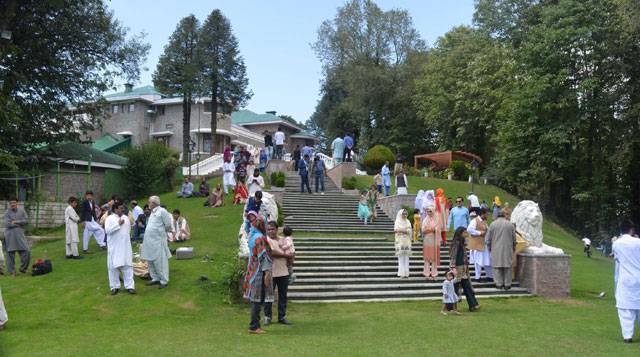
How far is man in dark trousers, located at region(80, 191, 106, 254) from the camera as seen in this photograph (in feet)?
53.9

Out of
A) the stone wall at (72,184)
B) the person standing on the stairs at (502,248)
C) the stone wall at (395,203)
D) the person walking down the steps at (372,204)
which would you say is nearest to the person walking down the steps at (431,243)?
the person standing on the stairs at (502,248)

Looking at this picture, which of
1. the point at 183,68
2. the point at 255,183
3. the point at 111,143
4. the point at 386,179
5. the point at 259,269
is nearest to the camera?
the point at 259,269

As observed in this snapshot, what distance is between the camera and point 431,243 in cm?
1459

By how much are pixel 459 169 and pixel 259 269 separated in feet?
93.9

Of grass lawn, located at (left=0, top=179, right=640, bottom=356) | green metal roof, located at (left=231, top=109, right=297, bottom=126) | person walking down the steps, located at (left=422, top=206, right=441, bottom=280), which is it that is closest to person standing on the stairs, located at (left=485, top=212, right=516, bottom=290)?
grass lawn, located at (left=0, top=179, right=640, bottom=356)

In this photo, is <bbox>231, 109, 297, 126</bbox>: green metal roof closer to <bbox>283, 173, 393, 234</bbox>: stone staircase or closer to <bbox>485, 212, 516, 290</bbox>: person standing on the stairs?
<bbox>283, 173, 393, 234</bbox>: stone staircase

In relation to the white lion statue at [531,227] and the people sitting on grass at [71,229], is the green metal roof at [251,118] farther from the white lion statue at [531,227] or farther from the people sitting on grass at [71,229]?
the white lion statue at [531,227]

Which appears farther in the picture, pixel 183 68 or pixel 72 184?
pixel 183 68

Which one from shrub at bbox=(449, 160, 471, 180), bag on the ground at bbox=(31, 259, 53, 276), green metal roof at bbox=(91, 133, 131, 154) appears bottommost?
bag on the ground at bbox=(31, 259, 53, 276)

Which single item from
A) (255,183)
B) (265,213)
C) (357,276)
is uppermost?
(255,183)

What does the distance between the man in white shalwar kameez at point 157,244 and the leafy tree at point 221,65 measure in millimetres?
34588

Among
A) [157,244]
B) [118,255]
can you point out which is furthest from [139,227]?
[118,255]

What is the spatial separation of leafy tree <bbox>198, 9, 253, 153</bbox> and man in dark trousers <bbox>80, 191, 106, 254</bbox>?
3010 centimetres

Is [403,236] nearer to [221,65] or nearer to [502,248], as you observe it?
[502,248]
